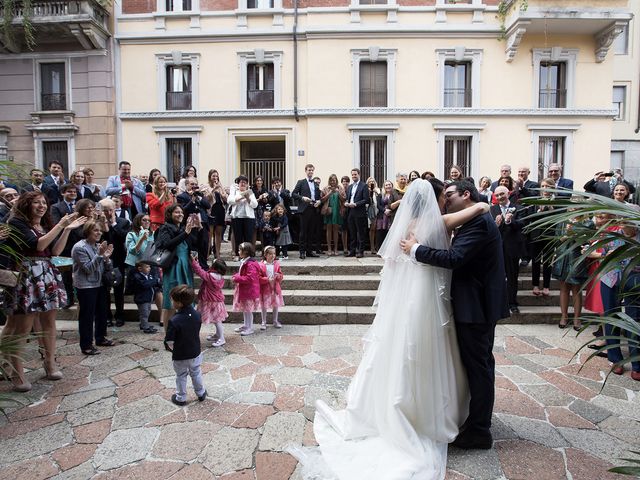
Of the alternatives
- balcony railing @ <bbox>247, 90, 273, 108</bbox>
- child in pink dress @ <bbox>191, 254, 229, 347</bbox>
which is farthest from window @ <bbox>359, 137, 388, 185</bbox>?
child in pink dress @ <bbox>191, 254, 229, 347</bbox>

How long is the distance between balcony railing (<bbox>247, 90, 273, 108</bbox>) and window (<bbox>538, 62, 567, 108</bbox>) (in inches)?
380

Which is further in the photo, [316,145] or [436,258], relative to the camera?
[316,145]

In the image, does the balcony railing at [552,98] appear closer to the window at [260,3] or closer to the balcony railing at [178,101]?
the window at [260,3]

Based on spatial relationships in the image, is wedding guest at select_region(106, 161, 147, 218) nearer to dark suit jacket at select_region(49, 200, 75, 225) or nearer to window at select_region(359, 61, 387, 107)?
dark suit jacket at select_region(49, 200, 75, 225)

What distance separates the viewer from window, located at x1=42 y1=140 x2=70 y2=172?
1541cm

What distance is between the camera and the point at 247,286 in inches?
249

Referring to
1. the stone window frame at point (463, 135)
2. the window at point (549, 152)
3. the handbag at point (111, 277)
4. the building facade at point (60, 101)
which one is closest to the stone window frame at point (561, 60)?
the window at point (549, 152)

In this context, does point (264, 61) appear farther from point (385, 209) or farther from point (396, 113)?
point (385, 209)

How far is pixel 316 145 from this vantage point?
14922 mm

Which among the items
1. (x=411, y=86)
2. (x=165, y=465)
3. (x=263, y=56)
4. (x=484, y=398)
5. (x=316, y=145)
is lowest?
(x=165, y=465)

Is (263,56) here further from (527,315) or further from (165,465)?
(165,465)

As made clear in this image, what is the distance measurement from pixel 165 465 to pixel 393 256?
2422 mm

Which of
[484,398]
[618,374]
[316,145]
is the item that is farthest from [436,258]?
[316,145]

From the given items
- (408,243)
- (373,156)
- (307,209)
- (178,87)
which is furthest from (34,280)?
(178,87)
